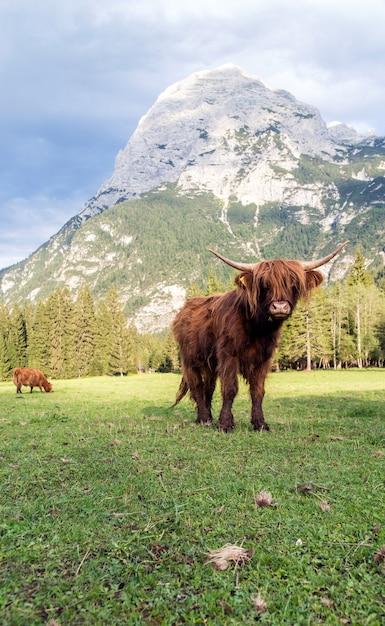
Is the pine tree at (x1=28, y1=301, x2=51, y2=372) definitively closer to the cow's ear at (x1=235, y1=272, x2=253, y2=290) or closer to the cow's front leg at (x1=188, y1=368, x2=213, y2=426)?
the cow's front leg at (x1=188, y1=368, x2=213, y2=426)

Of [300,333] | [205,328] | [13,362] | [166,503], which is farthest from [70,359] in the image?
[166,503]

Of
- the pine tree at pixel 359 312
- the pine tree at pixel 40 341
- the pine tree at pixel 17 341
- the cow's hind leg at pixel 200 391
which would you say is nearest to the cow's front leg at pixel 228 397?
the cow's hind leg at pixel 200 391

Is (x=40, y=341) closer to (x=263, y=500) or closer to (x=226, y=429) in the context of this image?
(x=226, y=429)

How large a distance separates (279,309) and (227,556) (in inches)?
173

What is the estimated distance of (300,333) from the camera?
51.8 metres

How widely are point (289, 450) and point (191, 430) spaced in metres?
2.60

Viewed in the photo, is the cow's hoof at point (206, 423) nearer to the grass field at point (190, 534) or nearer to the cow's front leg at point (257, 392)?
the cow's front leg at point (257, 392)

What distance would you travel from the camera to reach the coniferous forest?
55.7 meters

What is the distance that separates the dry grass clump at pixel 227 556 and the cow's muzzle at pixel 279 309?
168 inches

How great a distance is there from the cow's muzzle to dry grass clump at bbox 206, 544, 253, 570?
4.26 meters

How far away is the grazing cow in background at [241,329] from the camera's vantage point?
7031mm

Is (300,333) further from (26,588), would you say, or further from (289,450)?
(26,588)

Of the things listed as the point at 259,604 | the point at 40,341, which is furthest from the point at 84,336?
the point at 259,604

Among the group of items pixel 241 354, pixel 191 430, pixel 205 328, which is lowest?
pixel 191 430
